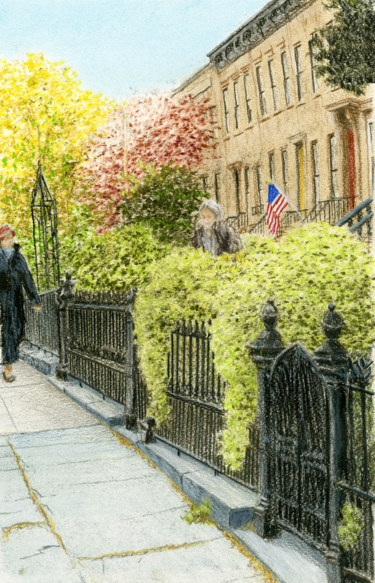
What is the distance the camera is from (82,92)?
2358cm

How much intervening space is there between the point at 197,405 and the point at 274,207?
36.4 ft

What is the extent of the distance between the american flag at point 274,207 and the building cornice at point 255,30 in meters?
6.25

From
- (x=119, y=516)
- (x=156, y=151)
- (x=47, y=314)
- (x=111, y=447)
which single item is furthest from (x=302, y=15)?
(x=119, y=516)

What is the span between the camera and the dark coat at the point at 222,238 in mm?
8602

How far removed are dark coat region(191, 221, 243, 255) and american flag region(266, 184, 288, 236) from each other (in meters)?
7.14

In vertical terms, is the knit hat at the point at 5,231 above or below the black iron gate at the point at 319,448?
above

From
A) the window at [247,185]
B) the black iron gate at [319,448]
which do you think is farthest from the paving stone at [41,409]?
the window at [247,185]

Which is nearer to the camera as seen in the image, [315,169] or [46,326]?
[46,326]

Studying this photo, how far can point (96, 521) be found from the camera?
14.4ft

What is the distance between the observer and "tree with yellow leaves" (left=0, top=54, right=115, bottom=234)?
2111cm

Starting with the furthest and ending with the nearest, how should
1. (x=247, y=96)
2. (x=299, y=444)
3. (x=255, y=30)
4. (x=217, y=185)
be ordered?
(x=217, y=185)
(x=247, y=96)
(x=255, y=30)
(x=299, y=444)

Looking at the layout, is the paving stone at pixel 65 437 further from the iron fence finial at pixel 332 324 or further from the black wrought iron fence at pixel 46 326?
the iron fence finial at pixel 332 324

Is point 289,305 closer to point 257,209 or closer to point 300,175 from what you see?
point 300,175

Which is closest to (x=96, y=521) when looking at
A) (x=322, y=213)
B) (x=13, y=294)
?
(x=13, y=294)
